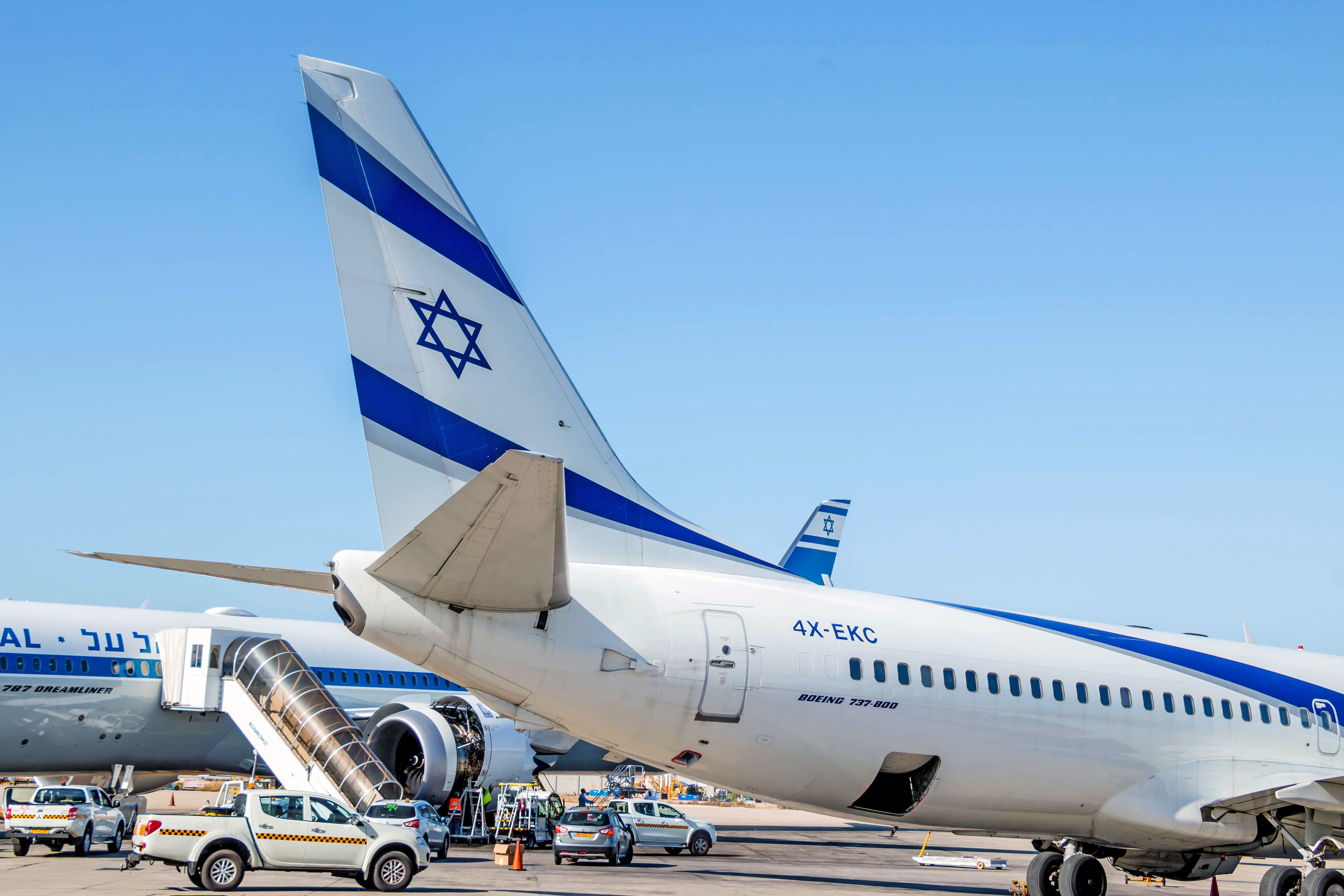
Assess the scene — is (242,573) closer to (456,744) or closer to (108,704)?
(456,744)

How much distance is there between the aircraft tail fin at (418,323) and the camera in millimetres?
12891

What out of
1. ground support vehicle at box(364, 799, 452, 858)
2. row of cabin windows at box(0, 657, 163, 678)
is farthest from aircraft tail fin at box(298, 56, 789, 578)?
row of cabin windows at box(0, 657, 163, 678)

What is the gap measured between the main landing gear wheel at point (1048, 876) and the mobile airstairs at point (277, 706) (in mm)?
13239

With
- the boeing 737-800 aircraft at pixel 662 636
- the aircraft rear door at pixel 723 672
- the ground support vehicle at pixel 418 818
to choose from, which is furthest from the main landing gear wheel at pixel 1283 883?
the ground support vehicle at pixel 418 818

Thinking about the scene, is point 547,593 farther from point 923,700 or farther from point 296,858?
A: point 296,858

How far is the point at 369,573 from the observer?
1182 centimetres

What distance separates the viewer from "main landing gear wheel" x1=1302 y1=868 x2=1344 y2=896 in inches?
616

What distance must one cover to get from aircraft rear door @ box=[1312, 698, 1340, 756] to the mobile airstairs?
666 inches

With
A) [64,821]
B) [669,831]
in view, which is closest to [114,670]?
[64,821]

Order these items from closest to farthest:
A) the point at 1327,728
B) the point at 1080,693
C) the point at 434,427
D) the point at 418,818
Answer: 1. the point at 434,427
2. the point at 1080,693
3. the point at 1327,728
4. the point at 418,818

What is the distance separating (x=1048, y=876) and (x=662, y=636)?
7.84 m

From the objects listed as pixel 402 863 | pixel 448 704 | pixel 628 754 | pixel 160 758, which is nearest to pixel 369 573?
pixel 628 754

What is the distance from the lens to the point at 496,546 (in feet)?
36.5

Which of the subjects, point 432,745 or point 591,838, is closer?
point 591,838
